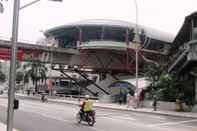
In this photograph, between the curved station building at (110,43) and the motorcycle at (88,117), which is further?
the curved station building at (110,43)

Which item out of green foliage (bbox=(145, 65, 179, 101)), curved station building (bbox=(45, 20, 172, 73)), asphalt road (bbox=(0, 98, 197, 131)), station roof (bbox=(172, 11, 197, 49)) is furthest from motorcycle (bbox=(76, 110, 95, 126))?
curved station building (bbox=(45, 20, 172, 73))

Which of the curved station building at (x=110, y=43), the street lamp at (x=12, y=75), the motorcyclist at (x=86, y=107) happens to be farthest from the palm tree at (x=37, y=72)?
the street lamp at (x=12, y=75)

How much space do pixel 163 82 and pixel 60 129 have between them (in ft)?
77.9

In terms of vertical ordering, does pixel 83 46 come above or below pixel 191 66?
above

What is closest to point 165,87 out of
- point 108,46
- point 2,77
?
point 108,46

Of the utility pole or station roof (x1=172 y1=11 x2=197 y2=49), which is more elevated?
station roof (x1=172 y1=11 x2=197 y2=49)

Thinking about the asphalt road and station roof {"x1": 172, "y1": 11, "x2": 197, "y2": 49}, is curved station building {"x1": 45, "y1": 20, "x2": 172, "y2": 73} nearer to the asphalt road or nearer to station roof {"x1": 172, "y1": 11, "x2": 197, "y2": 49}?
station roof {"x1": 172, "y1": 11, "x2": 197, "y2": 49}

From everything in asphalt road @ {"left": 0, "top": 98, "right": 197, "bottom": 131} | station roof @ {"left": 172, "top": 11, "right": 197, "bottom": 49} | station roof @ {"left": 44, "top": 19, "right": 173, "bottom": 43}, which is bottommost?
asphalt road @ {"left": 0, "top": 98, "right": 197, "bottom": 131}

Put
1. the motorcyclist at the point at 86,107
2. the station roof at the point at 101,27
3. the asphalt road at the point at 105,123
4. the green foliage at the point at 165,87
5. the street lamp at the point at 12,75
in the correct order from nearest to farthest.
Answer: the street lamp at the point at 12,75 < the asphalt road at the point at 105,123 < the motorcyclist at the point at 86,107 < the green foliage at the point at 165,87 < the station roof at the point at 101,27

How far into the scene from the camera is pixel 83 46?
73.1 m

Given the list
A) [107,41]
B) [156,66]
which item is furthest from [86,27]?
[156,66]

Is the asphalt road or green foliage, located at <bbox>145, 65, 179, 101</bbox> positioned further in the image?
green foliage, located at <bbox>145, 65, 179, 101</bbox>

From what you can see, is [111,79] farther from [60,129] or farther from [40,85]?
[60,129]

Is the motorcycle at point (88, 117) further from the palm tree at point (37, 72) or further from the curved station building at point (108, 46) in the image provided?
the palm tree at point (37, 72)
